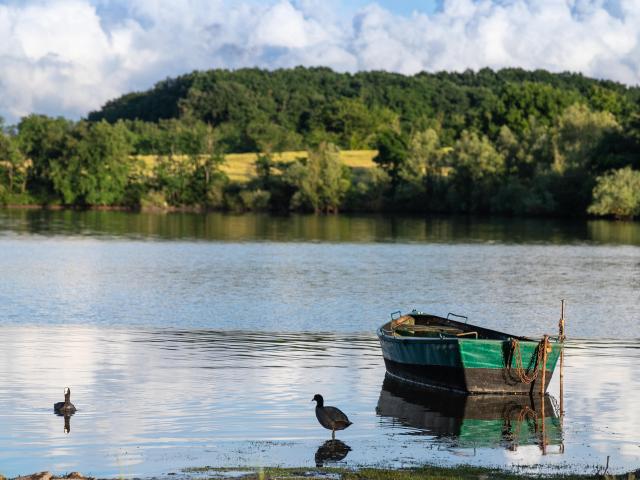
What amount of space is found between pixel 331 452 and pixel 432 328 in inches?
470

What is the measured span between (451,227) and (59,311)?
7141 cm

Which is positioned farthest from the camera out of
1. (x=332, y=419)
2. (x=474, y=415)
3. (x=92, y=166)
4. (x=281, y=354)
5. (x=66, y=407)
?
(x=92, y=166)

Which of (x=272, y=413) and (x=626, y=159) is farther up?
(x=626, y=159)

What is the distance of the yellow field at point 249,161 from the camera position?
15662 centimetres

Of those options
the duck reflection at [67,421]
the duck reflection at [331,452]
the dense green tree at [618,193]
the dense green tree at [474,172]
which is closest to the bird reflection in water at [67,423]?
the duck reflection at [67,421]

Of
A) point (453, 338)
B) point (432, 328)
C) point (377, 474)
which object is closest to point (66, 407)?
point (377, 474)

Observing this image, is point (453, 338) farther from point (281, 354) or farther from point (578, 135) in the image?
point (578, 135)

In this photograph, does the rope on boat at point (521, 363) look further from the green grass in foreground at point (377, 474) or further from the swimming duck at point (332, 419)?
the green grass in foreground at point (377, 474)

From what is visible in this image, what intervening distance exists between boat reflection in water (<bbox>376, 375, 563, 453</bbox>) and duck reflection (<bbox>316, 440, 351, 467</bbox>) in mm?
2391

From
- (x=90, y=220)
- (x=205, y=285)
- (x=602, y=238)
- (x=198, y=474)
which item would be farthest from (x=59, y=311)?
(x=90, y=220)

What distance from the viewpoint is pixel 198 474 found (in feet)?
61.3

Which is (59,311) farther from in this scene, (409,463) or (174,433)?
(409,463)

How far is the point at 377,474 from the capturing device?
1827cm

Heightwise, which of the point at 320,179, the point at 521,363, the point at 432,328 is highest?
the point at 320,179
